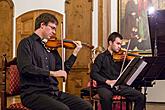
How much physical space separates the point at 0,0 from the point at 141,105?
491cm

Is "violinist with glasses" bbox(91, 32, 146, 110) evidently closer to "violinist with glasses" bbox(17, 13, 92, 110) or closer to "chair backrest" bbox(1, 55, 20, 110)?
"violinist with glasses" bbox(17, 13, 92, 110)

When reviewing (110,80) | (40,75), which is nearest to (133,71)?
(110,80)

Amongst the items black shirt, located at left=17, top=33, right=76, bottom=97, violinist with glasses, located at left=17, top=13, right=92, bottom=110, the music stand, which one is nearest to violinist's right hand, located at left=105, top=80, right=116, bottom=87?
the music stand

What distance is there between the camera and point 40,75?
3.28 meters

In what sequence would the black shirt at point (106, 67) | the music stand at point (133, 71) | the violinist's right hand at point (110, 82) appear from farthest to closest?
the black shirt at point (106, 67) → the violinist's right hand at point (110, 82) → the music stand at point (133, 71)

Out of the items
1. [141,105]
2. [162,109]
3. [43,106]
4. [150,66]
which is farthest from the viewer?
[162,109]

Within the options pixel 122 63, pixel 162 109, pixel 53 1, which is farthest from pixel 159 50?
pixel 53 1

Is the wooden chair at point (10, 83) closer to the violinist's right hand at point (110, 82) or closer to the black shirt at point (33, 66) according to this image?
the black shirt at point (33, 66)

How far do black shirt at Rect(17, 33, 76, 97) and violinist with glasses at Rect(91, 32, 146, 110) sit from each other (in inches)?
41.0

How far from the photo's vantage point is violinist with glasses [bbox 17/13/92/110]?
128 inches

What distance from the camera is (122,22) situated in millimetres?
6770

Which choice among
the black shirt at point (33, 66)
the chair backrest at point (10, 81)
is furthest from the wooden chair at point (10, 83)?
the black shirt at point (33, 66)

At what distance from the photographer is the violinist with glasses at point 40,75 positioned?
128 inches

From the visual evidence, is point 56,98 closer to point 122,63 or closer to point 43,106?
point 43,106
